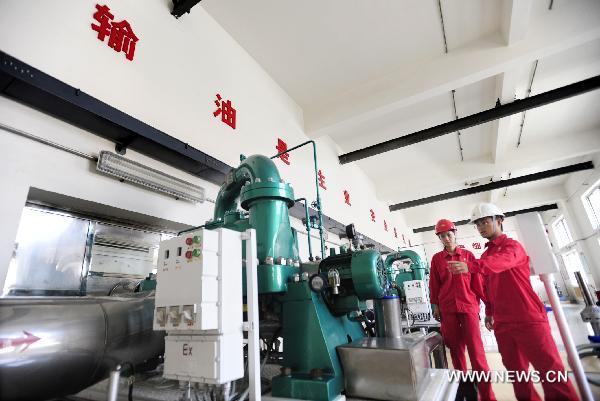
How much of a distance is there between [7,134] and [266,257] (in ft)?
4.61

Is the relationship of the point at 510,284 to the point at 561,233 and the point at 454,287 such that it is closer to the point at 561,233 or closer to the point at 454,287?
the point at 454,287

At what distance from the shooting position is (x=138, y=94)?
206 cm

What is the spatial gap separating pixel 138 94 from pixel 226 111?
94 cm

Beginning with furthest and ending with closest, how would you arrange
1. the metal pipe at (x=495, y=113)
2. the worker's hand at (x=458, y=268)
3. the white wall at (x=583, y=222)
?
the white wall at (x=583, y=222), the metal pipe at (x=495, y=113), the worker's hand at (x=458, y=268)

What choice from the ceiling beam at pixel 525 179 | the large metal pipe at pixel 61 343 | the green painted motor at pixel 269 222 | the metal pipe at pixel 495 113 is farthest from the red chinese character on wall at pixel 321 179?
the ceiling beam at pixel 525 179

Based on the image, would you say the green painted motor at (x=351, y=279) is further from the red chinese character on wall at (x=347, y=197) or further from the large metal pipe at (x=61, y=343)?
the red chinese character on wall at (x=347, y=197)

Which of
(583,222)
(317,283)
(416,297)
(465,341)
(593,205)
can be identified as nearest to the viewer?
(317,283)

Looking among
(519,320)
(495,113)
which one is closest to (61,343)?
(519,320)

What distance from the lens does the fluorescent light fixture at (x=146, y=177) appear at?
1.77 meters

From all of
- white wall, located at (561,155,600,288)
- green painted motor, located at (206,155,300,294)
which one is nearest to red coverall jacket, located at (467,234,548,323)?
green painted motor, located at (206,155,300,294)

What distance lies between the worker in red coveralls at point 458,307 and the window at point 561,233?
32.2 feet

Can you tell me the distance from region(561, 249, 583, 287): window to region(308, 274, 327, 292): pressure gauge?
37.4 ft

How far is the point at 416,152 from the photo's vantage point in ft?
20.5

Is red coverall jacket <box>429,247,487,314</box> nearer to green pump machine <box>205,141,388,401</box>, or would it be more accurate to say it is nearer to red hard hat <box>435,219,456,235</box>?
red hard hat <box>435,219,456,235</box>
